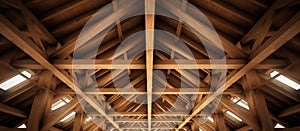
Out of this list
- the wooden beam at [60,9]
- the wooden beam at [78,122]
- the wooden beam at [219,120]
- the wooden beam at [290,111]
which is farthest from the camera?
the wooden beam at [78,122]

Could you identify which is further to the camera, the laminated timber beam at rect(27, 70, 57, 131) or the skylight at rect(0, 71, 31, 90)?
the skylight at rect(0, 71, 31, 90)

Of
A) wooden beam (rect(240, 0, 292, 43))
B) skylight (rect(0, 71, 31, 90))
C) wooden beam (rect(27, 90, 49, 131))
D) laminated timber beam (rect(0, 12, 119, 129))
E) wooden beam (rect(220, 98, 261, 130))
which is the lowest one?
wooden beam (rect(220, 98, 261, 130))

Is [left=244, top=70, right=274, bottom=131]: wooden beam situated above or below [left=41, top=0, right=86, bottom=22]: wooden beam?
below

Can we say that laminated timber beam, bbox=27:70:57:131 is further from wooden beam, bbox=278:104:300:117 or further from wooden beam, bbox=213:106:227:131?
wooden beam, bbox=278:104:300:117

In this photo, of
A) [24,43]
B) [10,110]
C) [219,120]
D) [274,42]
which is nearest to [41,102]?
[24,43]

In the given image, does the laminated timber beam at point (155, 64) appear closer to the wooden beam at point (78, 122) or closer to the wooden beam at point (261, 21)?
the wooden beam at point (261, 21)

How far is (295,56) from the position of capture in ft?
13.0

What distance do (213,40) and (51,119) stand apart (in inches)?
161

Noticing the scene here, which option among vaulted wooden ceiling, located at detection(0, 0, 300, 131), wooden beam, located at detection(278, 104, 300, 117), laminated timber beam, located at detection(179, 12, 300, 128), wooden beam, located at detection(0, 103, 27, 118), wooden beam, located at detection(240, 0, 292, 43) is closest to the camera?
laminated timber beam, located at detection(179, 12, 300, 128)

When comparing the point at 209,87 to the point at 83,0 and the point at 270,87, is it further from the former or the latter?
the point at 83,0

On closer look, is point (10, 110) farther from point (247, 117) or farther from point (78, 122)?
point (247, 117)

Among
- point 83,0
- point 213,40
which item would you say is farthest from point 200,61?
point 83,0

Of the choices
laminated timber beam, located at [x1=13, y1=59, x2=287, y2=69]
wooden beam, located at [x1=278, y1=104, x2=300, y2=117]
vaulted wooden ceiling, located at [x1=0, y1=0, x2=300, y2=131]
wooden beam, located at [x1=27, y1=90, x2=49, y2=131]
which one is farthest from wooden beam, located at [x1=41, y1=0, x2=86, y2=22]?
wooden beam, located at [x1=278, y1=104, x2=300, y2=117]

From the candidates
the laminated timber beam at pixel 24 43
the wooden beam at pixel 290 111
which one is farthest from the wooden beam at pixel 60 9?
the wooden beam at pixel 290 111
